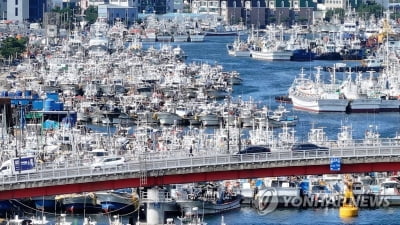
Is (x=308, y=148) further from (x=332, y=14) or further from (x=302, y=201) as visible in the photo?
(x=332, y=14)

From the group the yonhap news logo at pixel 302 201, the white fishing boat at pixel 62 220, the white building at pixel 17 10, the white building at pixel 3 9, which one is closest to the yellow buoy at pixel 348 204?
the yonhap news logo at pixel 302 201

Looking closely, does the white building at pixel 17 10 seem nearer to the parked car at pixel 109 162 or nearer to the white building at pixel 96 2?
the white building at pixel 96 2

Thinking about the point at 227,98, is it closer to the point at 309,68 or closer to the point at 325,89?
the point at 325,89

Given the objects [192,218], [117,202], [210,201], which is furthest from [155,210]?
[210,201]

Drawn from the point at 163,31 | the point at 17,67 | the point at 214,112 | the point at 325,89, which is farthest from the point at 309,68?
the point at 163,31

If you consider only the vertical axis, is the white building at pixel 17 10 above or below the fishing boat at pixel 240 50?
above

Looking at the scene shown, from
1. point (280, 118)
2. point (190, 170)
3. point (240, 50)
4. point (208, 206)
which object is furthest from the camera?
point (240, 50)

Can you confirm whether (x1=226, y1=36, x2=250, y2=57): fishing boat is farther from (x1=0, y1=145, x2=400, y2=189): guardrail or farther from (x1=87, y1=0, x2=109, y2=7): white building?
(x1=0, y1=145, x2=400, y2=189): guardrail
